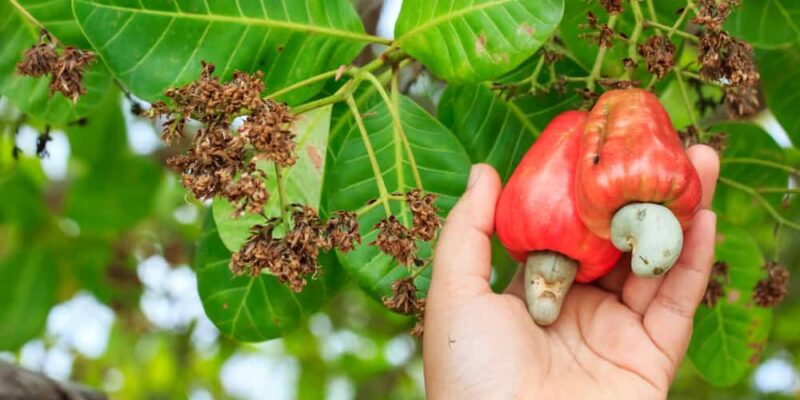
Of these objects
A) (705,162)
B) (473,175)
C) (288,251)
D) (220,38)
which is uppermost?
(220,38)

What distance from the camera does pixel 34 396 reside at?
2164 millimetres

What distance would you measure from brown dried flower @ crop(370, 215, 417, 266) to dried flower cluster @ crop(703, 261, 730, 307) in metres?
0.70

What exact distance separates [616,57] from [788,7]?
31 centimetres

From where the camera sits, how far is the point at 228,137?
4.54 feet

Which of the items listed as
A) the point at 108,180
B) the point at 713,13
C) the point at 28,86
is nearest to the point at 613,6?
the point at 713,13

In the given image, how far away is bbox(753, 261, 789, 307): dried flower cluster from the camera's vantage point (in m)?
1.94

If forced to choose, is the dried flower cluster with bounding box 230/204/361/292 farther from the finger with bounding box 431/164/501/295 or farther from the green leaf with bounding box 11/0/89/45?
the green leaf with bounding box 11/0/89/45

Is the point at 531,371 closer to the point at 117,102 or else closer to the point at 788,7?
the point at 788,7

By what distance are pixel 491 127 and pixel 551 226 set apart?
355 mm

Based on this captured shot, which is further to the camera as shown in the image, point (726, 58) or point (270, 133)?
point (726, 58)

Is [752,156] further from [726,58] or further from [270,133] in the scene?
[270,133]

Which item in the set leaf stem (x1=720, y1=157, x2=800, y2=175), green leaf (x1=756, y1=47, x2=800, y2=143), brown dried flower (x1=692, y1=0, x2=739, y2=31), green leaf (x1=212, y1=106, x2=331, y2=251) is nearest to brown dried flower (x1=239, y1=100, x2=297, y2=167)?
green leaf (x1=212, y1=106, x2=331, y2=251)

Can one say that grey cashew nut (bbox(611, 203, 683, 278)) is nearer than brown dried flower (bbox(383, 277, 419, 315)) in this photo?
Yes

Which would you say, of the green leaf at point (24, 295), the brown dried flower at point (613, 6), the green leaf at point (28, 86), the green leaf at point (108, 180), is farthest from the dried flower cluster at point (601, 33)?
the green leaf at point (24, 295)
